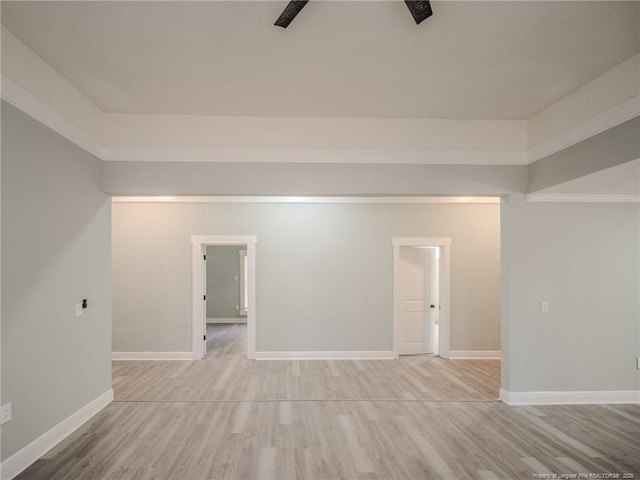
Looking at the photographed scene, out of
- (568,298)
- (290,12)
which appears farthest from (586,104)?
(290,12)

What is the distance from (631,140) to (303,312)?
4525 mm

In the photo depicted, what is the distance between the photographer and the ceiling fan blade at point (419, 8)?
1.95 meters

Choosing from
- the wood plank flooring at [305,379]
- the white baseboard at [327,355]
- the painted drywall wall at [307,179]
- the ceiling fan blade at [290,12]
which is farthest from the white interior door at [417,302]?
the ceiling fan blade at [290,12]

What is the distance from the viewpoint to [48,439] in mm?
2963

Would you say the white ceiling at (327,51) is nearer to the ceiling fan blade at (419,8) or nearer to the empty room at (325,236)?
the empty room at (325,236)

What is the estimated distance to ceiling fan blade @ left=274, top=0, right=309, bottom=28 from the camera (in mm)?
1954

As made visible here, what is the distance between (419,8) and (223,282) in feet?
28.7

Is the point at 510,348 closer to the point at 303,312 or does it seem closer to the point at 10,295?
the point at 303,312

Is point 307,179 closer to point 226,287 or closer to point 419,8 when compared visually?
point 419,8

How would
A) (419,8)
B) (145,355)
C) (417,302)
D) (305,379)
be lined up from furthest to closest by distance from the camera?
1. (417,302)
2. (145,355)
3. (305,379)
4. (419,8)

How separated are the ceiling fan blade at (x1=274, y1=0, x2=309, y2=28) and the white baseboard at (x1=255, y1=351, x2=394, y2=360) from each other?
4821mm

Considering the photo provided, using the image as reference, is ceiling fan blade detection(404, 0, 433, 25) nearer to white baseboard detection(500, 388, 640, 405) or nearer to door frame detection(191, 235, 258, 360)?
white baseboard detection(500, 388, 640, 405)

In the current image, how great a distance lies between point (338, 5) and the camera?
220cm

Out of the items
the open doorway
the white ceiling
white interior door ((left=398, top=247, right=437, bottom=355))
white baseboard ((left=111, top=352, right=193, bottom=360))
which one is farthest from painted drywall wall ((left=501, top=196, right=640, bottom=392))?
the open doorway
